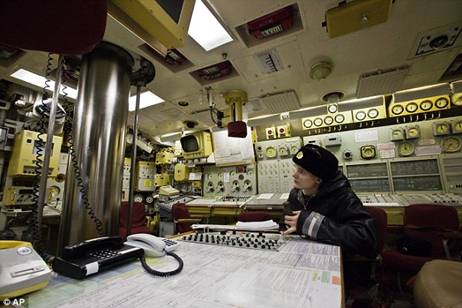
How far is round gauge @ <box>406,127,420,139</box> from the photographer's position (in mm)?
3018

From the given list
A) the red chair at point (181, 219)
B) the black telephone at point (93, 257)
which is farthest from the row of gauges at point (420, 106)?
the black telephone at point (93, 257)

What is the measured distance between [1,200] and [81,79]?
9.57 ft

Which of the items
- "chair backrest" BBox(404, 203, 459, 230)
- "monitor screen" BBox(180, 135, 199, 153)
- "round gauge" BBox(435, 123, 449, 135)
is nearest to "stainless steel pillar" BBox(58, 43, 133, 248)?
"monitor screen" BBox(180, 135, 199, 153)

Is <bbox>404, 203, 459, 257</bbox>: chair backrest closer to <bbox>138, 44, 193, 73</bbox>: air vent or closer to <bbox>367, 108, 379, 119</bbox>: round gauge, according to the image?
<bbox>367, 108, 379, 119</bbox>: round gauge

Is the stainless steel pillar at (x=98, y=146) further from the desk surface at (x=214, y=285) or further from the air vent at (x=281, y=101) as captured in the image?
the air vent at (x=281, y=101)

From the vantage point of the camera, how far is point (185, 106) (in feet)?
11.2

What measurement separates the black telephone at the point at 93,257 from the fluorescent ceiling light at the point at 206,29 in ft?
5.84

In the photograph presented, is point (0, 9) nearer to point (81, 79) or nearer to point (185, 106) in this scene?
point (81, 79)

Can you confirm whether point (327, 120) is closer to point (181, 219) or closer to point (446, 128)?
point (446, 128)

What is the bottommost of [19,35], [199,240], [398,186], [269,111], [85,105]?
[199,240]

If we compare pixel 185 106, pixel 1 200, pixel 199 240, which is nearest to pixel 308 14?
pixel 199 240

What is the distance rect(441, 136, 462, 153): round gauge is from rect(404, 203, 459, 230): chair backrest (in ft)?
4.23

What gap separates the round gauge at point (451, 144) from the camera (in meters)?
2.82

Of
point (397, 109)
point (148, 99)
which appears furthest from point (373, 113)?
point (148, 99)
